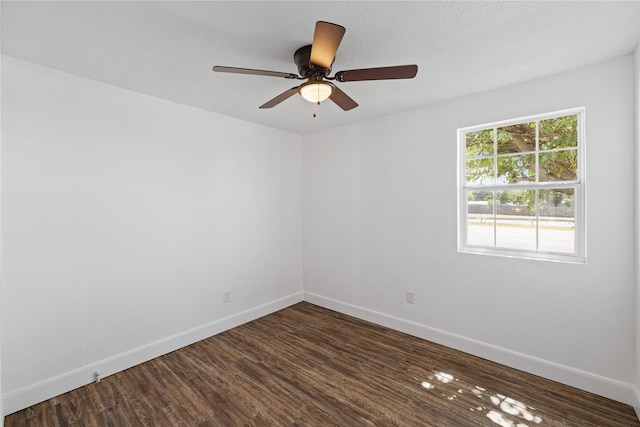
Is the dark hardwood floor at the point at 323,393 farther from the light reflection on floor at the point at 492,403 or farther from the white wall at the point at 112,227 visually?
the white wall at the point at 112,227

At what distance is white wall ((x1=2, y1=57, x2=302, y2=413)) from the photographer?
82.4 inches

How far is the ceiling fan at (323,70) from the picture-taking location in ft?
4.82

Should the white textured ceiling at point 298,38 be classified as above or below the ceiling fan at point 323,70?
above

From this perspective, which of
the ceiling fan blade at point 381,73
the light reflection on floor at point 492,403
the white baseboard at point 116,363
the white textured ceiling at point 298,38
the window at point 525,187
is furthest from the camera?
the window at point 525,187

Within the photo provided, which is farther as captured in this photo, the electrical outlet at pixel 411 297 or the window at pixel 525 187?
the electrical outlet at pixel 411 297

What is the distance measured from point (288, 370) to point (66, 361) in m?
1.75

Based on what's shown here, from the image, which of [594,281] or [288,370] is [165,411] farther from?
[594,281]

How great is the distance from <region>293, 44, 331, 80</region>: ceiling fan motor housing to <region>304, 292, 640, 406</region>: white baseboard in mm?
2700

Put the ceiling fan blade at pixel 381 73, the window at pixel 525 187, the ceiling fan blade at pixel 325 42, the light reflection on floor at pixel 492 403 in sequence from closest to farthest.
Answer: the ceiling fan blade at pixel 325 42
the ceiling fan blade at pixel 381 73
the light reflection on floor at pixel 492 403
the window at pixel 525 187

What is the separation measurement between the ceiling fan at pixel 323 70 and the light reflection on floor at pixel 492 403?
7.53ft

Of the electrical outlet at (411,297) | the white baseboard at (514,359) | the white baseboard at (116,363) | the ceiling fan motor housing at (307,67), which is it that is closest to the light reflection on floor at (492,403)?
the white baseboard at (514,359)

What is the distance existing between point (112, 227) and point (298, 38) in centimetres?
218

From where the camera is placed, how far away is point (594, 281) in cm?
222

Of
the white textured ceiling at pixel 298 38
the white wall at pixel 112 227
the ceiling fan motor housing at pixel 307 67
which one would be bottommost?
the white wall at pixel 112 227
